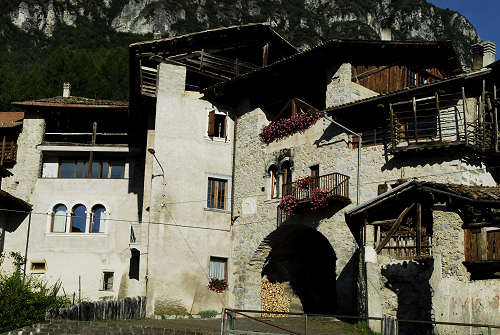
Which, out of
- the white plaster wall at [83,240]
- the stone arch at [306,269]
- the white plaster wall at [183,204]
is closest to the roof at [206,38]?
the white plaster wall at [183,204]

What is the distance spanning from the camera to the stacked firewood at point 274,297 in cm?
2620

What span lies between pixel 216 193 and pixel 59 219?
27.7 feet

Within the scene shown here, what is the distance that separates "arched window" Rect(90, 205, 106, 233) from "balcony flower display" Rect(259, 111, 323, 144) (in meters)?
9.16

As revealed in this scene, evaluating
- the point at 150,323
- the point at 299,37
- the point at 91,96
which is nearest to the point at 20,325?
the point at 150,323

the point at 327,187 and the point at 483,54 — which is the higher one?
the point at 483,54

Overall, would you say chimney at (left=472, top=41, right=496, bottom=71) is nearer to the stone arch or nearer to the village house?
the village house

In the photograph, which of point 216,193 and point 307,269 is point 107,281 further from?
point 307,269

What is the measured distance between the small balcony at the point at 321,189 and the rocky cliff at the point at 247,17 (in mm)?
62211

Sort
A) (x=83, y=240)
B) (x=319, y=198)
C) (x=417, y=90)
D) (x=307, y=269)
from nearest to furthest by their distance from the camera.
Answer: (x=417, y=90) < (x=319, y=198) < (x=307, y=269) < (x=83, y=240)

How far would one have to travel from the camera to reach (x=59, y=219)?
30250mm

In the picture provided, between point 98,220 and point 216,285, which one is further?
point 98,220

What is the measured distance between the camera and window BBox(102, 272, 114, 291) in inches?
1141

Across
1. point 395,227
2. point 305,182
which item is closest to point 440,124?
point 305,182

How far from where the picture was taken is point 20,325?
20234 mm
